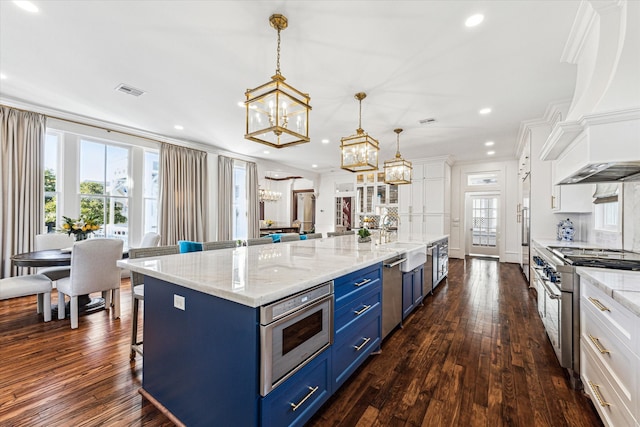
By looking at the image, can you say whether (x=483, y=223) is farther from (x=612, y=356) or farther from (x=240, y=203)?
(x=612, y=356)

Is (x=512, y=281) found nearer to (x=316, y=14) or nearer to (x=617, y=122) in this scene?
(x=617, y=122)

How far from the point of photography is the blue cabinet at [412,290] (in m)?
2.86

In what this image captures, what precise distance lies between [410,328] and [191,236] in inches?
194

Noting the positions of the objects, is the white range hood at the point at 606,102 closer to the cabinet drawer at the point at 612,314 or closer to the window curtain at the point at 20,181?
the cabinet drawer at the point at 612,314

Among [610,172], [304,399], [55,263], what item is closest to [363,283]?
[304,399]

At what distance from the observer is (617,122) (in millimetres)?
1585

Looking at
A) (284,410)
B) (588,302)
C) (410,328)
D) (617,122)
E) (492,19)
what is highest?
(492,19)

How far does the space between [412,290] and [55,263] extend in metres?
3.92

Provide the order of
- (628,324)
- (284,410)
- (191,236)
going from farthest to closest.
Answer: (191,236) → (284,410) → (628,324)

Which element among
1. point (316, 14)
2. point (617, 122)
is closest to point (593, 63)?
point (617, 122)

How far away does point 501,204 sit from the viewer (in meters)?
7.24

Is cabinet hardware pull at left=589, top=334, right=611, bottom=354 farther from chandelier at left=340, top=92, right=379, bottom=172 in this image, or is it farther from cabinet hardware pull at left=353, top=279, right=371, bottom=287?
chandelier at left=340, top=92, right=379, bottom=172

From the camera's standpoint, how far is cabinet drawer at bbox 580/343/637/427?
1192 mm

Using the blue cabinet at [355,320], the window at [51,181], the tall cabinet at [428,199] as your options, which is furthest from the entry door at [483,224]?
the window at [51,181]
